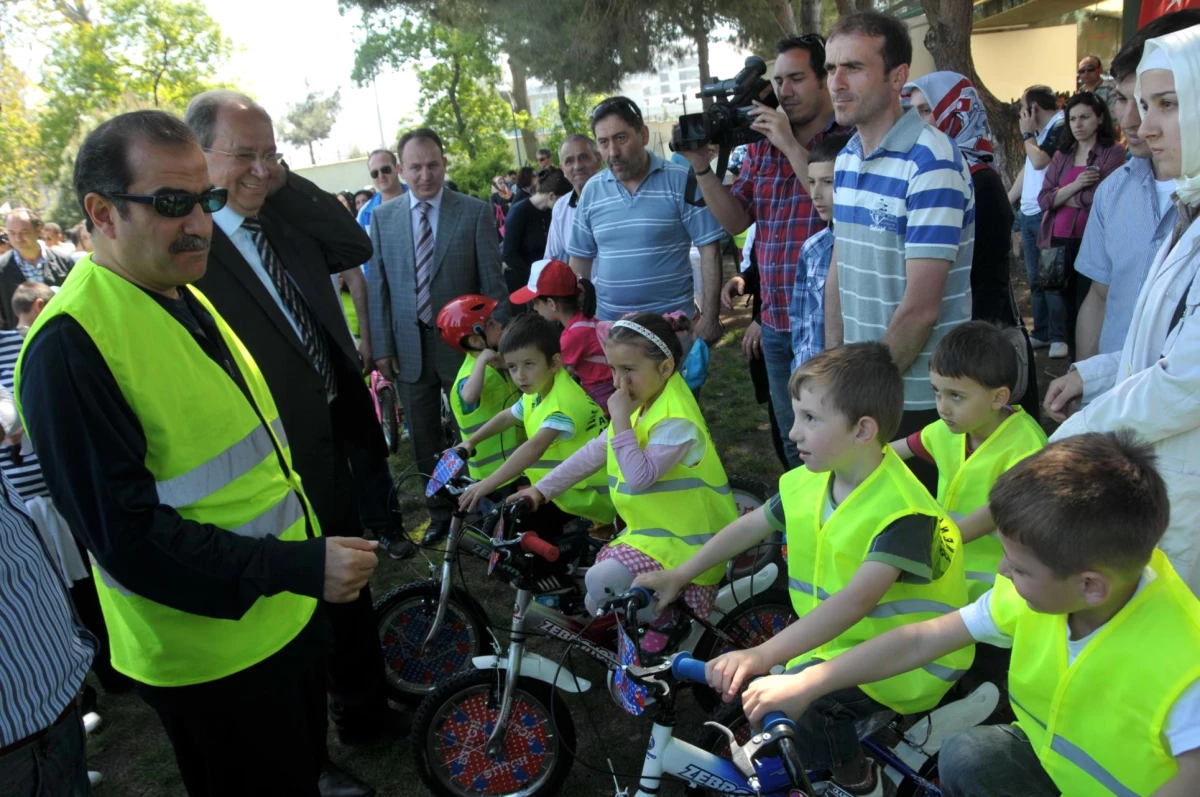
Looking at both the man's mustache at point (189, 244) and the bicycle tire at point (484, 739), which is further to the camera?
the bicycle tire at point (484, 739)

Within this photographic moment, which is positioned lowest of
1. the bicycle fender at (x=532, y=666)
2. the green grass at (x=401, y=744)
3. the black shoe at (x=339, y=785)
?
the green grass at (x=401, y=744)

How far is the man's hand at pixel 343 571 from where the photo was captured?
186 cm

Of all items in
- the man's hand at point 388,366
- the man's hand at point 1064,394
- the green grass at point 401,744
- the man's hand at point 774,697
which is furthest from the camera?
the man's hand at point 388,366

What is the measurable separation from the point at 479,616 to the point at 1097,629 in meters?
2.34

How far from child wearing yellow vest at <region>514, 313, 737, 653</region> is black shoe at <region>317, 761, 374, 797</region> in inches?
42.1

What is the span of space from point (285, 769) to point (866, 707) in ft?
4.94

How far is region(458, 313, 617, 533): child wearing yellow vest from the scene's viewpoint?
347cm

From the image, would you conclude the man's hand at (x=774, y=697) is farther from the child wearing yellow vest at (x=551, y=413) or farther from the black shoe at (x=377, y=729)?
the black shoe at (x=377, y=729)

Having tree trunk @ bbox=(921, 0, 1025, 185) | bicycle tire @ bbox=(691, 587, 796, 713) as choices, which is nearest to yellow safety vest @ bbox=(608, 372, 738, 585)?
bicycle tire @ bbox=(691, 587, 796, 713)

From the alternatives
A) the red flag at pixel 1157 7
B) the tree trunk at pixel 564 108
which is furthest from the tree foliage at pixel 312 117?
the red flag at pixel 1157 7

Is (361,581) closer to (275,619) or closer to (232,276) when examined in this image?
(275,619)

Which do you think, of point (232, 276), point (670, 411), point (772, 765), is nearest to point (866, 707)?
point (772, 765)

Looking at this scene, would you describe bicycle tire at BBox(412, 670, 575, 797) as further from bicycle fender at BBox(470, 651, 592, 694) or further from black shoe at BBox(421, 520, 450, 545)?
black shoe at BBox(421, 520, 450, 545)

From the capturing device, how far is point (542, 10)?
16734 millimetres
